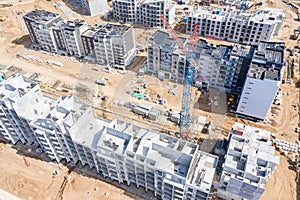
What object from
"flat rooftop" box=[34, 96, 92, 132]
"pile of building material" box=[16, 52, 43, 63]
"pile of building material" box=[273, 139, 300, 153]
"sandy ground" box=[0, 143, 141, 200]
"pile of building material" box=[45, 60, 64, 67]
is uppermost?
"flat rooftop" box=[34, 96, 92, 132]

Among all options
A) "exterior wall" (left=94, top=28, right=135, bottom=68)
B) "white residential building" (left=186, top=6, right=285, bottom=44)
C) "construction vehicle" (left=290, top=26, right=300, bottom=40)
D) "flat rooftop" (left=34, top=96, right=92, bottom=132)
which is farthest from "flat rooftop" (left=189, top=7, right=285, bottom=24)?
"flat rooftop" (left=34, top=96, right=92, bottom=132)

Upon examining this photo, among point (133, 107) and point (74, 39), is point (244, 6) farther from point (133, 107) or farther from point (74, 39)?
point (133, 107)

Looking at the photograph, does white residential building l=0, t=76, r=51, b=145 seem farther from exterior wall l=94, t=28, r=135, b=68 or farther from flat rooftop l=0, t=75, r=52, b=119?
exterior wall l=94, t=28, r=135, b=68

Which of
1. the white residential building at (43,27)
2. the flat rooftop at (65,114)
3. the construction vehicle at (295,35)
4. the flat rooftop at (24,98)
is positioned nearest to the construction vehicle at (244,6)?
the construction vehicle at (295,35)

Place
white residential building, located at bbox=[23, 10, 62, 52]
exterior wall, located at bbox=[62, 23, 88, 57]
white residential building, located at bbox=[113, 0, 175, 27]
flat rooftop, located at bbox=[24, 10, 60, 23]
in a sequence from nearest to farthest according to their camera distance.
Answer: exterior wall, located at bbox=[62, 23, 88, 57]
white residential building, located at bbox=[23, 10, 62, 52]
flat rooftop, located at bbox=[24, 10, 60, 23]
white residential building, located at bbox=[113, 0, 175, 27]

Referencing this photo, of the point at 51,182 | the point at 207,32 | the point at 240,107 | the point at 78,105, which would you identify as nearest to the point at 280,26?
the point at 207,32

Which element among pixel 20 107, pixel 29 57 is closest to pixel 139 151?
pixel 20 107

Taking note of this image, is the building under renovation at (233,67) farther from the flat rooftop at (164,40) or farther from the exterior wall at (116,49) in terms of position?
the exterior wall at (116,49)

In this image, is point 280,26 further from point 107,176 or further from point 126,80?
point 107,176
